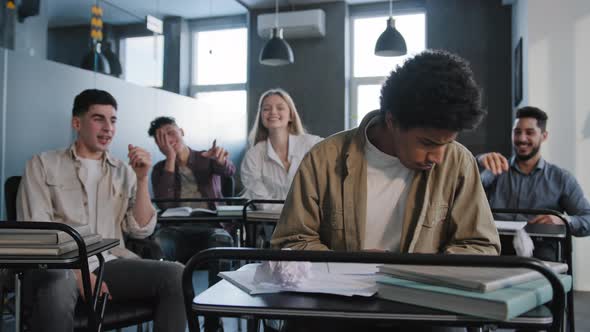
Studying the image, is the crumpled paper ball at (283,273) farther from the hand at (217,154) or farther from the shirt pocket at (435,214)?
the hand at (217,154)

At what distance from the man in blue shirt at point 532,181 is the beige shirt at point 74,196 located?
205 cm

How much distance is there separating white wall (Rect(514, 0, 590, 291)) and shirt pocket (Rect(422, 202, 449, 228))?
3.52m

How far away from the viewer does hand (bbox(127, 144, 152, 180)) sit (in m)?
2.33

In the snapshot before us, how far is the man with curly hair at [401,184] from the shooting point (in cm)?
134

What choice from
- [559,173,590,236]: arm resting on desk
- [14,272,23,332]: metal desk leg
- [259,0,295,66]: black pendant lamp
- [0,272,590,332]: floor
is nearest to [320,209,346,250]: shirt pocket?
[14,272,23,332]: metal desk leg

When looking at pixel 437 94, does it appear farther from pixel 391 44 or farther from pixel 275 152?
pixel 391 44

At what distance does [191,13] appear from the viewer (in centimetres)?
659

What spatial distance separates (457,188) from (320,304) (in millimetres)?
699

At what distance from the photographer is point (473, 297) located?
34.1 inches

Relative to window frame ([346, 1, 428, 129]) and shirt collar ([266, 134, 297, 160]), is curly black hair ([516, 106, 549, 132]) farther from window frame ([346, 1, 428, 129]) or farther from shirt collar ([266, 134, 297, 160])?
window frame ([346, 1, 428, 129])

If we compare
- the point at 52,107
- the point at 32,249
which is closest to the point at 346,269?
the point at 32,249

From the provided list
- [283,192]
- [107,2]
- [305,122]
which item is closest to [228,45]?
[305,122]

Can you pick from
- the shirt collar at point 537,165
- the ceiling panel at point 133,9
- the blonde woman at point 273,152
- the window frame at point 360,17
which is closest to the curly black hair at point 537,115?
the shirt collar at point 537,165

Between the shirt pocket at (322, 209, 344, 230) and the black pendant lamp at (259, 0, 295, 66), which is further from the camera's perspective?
the black pendant lamp at (259, 0, 295, 66)
